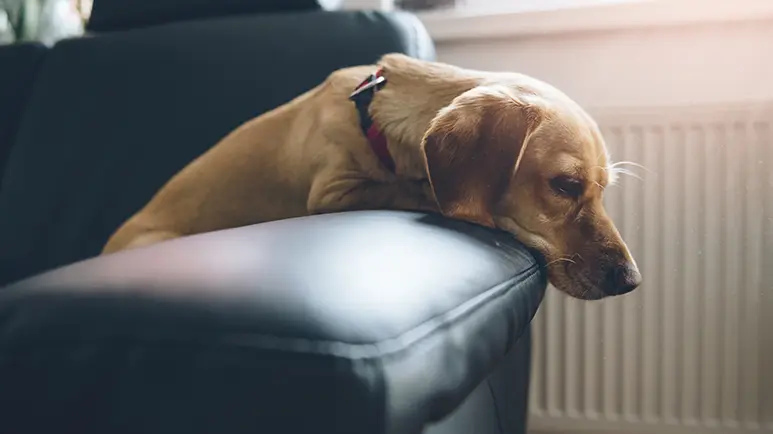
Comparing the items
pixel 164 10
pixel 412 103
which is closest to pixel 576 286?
pixel 412 103

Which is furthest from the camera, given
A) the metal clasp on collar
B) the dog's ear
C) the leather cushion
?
the leather cushion

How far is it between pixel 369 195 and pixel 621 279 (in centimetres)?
40

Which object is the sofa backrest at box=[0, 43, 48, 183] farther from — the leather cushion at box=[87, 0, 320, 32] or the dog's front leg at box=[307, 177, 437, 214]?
the dog's front leg at box=[307, 177, 437, 214]

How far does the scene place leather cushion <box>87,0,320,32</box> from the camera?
155cm

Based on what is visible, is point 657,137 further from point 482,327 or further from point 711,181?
point 482,327

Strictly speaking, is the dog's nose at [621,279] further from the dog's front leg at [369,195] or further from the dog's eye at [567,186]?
the dog's front leg at [369,195]

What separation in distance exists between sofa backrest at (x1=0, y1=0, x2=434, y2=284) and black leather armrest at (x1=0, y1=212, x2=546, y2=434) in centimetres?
84

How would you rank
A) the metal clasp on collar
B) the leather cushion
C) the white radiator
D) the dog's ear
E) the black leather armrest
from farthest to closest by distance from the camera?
the leather cushion, the white radiator, the metal clasp on collar, the dog's ear, the black leather armrest

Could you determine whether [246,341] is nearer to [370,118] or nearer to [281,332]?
[281,332]

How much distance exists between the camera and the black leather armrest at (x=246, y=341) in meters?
0.48

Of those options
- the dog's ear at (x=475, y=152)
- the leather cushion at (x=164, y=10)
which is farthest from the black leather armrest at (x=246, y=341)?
the leather cushion at (x=164, y=10)

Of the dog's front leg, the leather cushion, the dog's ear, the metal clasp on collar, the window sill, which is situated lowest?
the dog's front leg

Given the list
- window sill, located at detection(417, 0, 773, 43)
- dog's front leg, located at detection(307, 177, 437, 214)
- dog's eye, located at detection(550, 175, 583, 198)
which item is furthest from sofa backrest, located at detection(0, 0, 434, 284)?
dog's eye, located at detection(550, 175, 583, 198)

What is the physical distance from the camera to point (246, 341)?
50cm
